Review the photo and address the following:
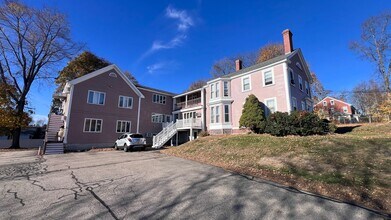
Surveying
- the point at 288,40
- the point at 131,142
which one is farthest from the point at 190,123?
the point at 288,40

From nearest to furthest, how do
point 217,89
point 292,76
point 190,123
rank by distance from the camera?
point 292,76 < point 217,89 < point 190,123

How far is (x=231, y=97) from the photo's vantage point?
2144 centimetres

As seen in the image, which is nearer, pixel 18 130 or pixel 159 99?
pixel 18 130

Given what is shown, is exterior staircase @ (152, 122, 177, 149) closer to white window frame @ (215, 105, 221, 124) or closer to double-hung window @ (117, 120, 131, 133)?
double-hung window @ (117, 120, 131, 133)

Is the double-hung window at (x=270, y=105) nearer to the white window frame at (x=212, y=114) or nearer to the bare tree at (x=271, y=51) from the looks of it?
the white window frame at (x=212, y=114)

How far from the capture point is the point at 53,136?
1978 centimetres

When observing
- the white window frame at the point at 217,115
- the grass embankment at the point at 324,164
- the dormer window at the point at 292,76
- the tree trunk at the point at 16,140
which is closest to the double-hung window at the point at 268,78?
the dormer window at the point at 292,76

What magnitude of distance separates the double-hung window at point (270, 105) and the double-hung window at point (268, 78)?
1716 mm

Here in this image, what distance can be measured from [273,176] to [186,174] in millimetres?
3422

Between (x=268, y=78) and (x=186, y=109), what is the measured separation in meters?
11.8

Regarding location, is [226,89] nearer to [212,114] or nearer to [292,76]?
[212,114]

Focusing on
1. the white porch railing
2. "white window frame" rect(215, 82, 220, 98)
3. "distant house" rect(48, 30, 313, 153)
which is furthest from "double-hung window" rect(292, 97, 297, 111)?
the white porch railing

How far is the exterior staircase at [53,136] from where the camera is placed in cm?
1655

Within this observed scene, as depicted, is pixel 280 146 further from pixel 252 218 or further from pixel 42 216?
pixel 42 216
